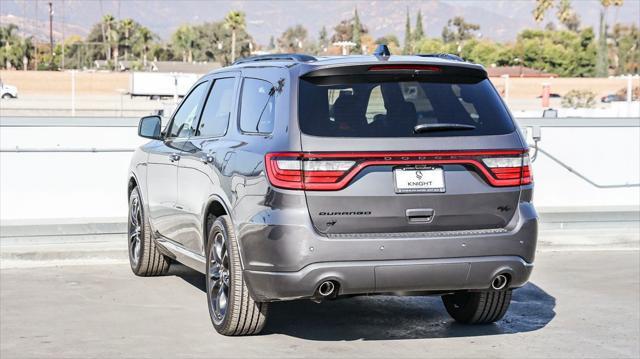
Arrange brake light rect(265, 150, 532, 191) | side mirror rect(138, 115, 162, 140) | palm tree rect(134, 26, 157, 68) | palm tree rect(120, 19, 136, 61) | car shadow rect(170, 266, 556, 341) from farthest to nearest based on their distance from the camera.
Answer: palm tree rect(120, 19, 136, 61) < palm tree rect(134, 26, 157, 68) < side mirror rect(138, 115, 162, 140) < car shadow rect(170, 266, 556, 341) < brake light rect(265, 150, 532, 191)

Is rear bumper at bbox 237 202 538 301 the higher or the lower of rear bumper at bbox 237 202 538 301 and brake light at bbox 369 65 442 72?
the lower

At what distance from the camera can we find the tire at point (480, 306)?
853 cm

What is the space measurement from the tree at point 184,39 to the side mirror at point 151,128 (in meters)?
175

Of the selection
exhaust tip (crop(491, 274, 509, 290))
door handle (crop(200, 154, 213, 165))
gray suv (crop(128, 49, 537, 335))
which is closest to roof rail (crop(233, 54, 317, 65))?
gray suv (crop(128, 49, 537, 335))

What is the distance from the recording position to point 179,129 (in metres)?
9.80

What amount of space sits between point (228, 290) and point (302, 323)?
887 mm

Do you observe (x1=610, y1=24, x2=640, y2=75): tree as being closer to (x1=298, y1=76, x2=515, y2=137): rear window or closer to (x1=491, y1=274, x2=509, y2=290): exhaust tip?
(x1=298, y1=76, x2=515, y2=137): rear window

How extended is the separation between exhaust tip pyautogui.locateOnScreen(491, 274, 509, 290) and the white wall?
7.38 m

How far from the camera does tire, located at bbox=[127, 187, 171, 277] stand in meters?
10.7

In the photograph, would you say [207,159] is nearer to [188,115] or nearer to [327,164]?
[188,115]

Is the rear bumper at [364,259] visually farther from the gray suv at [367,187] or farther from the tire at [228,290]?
the tire at [228,290]

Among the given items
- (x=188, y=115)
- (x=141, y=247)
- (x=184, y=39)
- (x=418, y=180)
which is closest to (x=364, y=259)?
(x=418, y=180)

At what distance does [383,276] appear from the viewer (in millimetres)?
7312

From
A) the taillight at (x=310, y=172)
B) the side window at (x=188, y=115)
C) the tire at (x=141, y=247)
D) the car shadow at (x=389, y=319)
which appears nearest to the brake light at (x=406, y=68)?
the taillight at (x=310, y=172)
